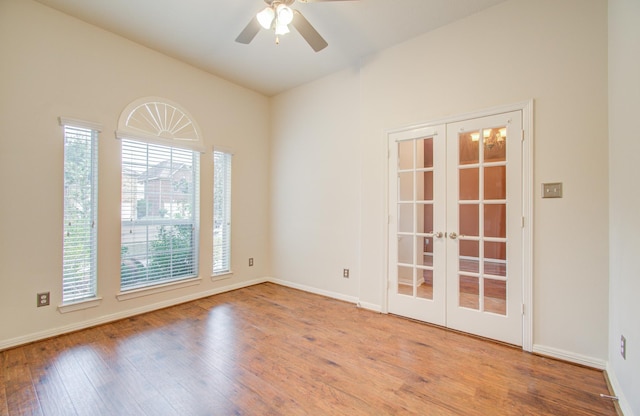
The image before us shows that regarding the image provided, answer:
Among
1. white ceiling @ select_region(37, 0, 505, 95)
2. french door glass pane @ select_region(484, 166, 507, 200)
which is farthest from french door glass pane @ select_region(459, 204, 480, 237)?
white ceiling @ select_region(37, 0, 505, 95)

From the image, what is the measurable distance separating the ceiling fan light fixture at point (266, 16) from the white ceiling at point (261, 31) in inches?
16.1

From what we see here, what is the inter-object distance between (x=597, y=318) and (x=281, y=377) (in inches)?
99.1

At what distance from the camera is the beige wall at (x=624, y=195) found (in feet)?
5.28

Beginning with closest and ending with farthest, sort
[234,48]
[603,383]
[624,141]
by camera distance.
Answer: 1. [624,141]
2. [603,383]
3. [234,48]

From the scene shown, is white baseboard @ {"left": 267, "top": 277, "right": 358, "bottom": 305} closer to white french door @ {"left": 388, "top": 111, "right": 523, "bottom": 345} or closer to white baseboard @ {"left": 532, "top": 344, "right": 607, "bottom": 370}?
white french door @ {"left": 388, "top": 111, "right": 523, "bottom": 345}

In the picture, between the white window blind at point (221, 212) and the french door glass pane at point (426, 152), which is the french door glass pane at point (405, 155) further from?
the white window blind at point (221, 212)

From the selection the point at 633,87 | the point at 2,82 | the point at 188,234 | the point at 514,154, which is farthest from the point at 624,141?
the point at 2,82

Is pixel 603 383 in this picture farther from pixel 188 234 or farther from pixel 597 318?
pixel 188 234

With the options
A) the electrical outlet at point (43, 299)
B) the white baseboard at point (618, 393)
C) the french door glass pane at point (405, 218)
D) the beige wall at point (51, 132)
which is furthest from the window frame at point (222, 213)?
the white baseboard at point (618, 393)

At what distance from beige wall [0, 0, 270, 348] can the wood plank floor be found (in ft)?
1.16

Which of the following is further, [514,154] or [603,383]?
[514,154]

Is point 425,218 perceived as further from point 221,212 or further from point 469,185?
point 221,212

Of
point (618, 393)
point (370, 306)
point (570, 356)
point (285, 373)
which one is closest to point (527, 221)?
point (570, 356)

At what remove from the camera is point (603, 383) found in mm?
1962
